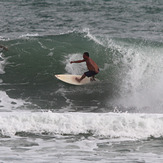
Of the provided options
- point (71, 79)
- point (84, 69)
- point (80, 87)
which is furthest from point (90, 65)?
point (84, 69)

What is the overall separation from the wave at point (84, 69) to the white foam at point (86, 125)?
1.50m

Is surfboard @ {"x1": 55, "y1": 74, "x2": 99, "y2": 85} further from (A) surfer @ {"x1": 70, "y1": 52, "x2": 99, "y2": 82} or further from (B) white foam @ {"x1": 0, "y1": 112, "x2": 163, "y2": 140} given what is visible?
(B) white foam @ {"x1": 0, "y1": 112, "x2": 163, "y2": 140}

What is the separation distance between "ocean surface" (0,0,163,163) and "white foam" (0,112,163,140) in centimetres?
3

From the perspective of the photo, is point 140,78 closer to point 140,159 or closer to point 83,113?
point 83,113

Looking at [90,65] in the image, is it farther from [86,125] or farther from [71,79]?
[86,125]

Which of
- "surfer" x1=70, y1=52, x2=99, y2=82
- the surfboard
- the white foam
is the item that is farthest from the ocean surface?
"surfer" x1=70, y1=52, x2=99, y2=82

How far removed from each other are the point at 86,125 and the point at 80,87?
3.39 meters

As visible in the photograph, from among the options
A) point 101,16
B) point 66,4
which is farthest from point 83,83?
point 66,4

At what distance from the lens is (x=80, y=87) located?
15.0 meters

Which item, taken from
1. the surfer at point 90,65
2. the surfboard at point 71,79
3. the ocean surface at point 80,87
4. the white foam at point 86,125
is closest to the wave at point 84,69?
the ocean surface at point 80,87

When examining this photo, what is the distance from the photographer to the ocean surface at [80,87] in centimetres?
1081

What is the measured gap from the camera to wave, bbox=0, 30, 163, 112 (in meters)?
14.1

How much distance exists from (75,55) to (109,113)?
5565 mm

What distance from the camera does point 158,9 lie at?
26.4 metres
